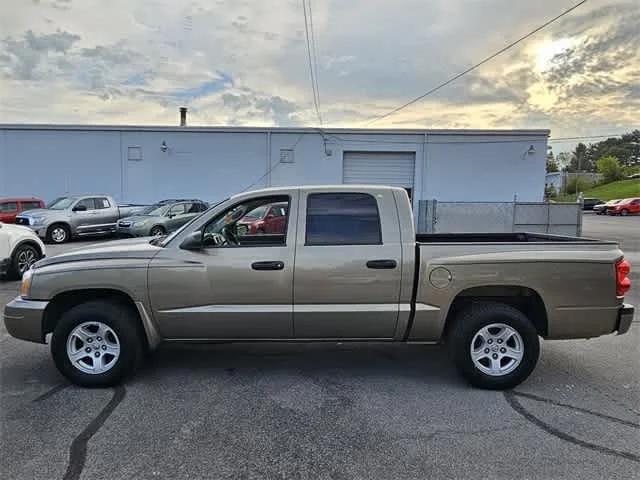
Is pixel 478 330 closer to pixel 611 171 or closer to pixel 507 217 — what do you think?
pixel 507 217

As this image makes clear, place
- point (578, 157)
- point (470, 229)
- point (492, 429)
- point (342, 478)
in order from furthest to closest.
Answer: point (578, 157)
point (470, 229)
point (492, 429)
point (342, 478)

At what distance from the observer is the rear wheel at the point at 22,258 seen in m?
8.12

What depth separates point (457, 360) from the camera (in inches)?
149

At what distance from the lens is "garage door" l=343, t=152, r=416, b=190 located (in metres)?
19.9

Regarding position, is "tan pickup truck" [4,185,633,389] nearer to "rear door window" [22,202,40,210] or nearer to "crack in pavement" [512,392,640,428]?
"crack in pavement" [512,392,640,428]

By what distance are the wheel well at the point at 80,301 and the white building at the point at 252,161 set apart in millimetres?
16610

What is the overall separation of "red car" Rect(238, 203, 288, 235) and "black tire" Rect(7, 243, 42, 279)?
6.08m

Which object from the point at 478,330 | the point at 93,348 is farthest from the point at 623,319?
the point at 93,348

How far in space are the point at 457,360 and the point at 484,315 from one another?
0.48m

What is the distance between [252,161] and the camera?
20266mm

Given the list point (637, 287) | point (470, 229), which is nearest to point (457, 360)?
point (637, 287)

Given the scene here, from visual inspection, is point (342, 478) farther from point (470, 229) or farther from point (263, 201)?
point (470, 229)

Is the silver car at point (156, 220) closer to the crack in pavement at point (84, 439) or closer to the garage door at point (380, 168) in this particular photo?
the garage door at point (380, 168)

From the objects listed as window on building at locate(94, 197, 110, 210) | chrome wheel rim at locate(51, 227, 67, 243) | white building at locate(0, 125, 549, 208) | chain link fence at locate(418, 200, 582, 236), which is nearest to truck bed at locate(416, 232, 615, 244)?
chain link fence at locate(418, 200, 582, 236)
